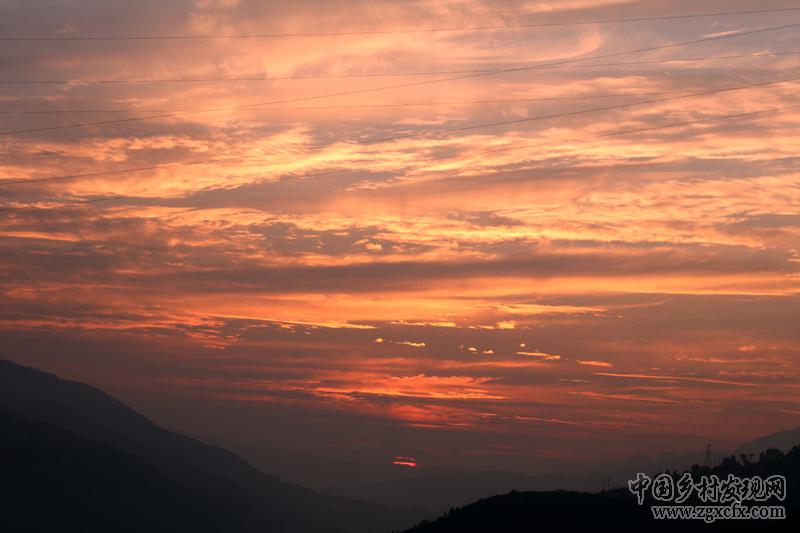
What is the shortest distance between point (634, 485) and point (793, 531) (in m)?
40.8

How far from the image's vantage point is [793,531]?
652 ft

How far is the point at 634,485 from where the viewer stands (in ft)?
615
